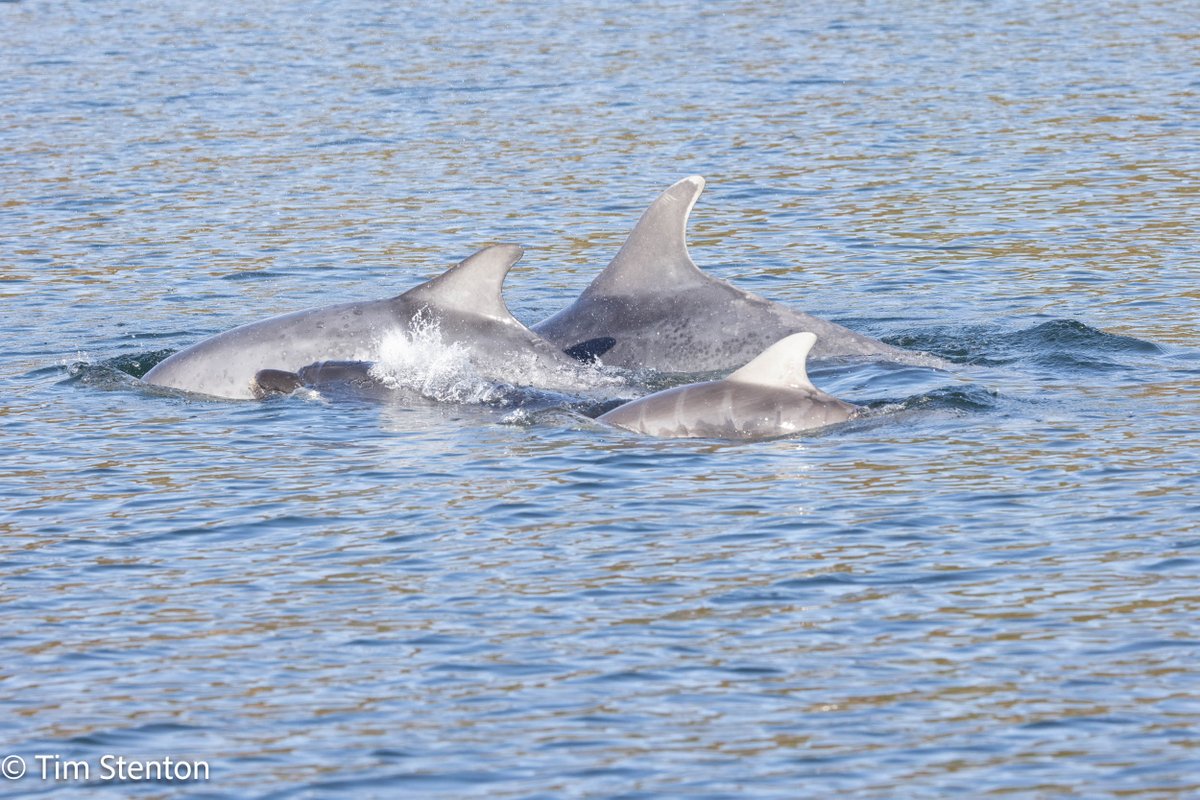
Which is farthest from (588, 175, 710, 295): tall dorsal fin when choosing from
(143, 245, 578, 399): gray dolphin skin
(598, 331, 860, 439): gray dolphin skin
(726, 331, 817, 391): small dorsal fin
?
(726, 331, 817, 391): small dorsal fin

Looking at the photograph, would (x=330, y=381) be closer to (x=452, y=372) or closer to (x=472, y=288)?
(x=452, y=372)

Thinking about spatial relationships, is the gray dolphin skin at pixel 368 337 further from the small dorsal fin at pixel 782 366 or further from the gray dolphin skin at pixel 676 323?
the small dorsal fin at pixel 782 366

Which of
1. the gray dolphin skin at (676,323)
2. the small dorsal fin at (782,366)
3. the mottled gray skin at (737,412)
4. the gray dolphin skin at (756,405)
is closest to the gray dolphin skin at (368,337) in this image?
the gray dolphin skin at (676,323)

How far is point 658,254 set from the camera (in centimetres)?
1875

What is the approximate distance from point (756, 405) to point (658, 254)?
3.47m

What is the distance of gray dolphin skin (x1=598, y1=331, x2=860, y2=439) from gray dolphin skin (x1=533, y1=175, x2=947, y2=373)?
9.16 ft

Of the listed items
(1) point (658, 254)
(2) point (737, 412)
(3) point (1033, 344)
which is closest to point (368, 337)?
(1) point (658, 254)

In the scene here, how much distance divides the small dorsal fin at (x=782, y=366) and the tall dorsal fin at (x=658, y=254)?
2918mm

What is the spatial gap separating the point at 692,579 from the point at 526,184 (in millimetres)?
18070

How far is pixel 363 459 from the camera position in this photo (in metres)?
15.8

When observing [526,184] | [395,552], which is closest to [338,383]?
[395,552]

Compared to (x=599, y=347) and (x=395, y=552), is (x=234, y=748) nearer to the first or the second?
(x=395, y=552)

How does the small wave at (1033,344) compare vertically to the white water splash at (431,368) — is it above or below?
below

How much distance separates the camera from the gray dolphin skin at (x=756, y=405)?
15.6 meters
